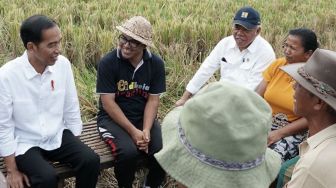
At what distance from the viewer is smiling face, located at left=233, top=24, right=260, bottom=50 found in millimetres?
3506

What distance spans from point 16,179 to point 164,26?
3.03m

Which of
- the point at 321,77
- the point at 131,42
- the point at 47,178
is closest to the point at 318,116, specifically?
the point at 321,77

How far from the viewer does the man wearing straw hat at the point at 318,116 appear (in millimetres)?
1855

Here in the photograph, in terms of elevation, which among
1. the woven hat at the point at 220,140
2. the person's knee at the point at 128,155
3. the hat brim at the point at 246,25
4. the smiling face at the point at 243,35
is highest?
the woven hat at the point at 220,140

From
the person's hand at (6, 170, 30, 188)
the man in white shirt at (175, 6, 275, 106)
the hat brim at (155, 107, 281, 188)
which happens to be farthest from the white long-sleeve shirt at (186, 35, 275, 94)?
the hat brim at (155, 107, 281, 188)

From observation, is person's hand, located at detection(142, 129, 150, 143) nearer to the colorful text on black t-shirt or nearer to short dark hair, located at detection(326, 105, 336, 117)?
the colorful text on black t-shirt

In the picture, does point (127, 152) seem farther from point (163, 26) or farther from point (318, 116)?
point (163, 26)

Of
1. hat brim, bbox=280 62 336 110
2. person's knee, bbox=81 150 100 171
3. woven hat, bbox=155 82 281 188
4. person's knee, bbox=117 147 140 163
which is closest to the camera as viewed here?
woven hat, bbox=155 82 281 188

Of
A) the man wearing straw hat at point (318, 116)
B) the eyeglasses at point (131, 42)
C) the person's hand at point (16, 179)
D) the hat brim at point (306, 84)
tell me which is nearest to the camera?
the man wearing straw hat at point (318, 116)

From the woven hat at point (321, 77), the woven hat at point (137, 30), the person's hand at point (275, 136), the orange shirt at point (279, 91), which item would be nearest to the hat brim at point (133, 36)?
the woven hat at point (137, 30)

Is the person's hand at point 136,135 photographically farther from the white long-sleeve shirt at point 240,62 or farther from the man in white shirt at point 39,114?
the white long-sleeve shirt at point 240,62

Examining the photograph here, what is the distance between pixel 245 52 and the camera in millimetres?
3562

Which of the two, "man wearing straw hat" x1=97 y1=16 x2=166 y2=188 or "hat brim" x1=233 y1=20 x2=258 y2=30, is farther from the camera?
"hat brim" x1=233 y1=20 x2=258 y2=30

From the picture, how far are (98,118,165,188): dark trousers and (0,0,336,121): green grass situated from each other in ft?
2.26
